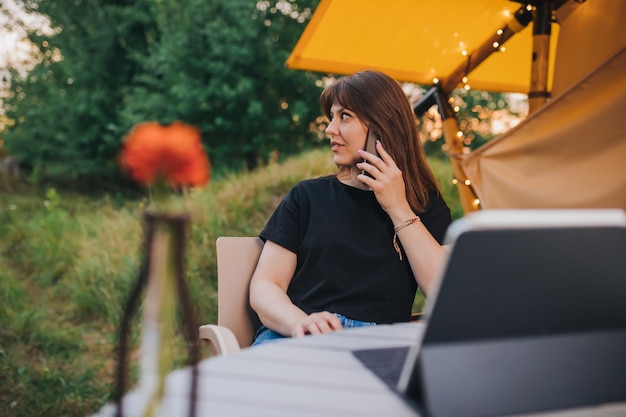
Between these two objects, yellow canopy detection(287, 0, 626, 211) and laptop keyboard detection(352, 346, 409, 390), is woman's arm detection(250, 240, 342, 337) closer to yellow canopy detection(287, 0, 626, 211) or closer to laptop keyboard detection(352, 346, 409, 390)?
laptop keyboard detection(352, 346, 409, 390)

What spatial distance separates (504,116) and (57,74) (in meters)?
10.1

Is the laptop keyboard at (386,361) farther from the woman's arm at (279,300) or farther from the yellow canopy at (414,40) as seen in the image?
the yellow canopy at (414,40)

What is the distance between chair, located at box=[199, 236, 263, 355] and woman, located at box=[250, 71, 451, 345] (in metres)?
0.12

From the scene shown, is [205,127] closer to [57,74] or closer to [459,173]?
[57,74]

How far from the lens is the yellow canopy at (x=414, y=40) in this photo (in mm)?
2977

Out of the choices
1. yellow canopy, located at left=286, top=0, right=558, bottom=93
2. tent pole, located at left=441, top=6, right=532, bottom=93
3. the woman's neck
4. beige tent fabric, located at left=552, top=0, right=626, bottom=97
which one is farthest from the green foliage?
the woman's neck

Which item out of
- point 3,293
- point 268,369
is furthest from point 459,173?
point 3,293

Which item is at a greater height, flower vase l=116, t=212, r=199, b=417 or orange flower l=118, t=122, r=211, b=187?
orange flower l=118, t=122, r=211, b=187

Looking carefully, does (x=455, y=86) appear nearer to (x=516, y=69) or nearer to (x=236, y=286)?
(x=516, y=69)

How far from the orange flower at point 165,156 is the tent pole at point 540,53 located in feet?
9.09

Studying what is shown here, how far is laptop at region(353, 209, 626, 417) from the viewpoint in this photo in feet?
2.08

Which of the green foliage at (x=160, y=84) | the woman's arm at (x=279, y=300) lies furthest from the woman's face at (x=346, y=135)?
the green foliage at (x=160, y=84)

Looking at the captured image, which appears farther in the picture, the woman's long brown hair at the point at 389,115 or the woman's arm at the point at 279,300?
the woman's long brown hair at the point at 389,115

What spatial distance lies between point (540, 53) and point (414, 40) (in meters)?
0.81
